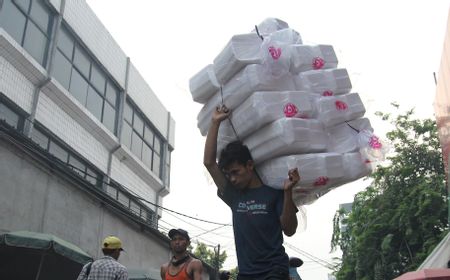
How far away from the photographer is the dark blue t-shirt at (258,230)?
2795mm

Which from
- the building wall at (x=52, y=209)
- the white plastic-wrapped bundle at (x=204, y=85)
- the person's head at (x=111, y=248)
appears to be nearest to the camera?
the white plastic-wrapped bundle at (x=204, y=85)

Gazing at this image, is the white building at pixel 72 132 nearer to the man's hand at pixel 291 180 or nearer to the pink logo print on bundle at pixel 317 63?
the pink logo print on bundle at pixel 317 63

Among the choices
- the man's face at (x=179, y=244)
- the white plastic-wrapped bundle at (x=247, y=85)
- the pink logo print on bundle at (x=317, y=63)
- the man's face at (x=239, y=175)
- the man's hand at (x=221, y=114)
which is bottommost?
the man's face at (x=179, y=244)

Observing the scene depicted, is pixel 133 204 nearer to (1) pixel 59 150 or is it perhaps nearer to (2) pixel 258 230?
(1) pixel 59 150

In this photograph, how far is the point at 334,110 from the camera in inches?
137

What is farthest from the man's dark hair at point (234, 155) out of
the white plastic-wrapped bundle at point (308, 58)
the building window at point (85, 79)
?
the building window at point (85, 79)

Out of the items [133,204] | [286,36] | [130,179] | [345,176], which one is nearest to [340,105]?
[345,176]

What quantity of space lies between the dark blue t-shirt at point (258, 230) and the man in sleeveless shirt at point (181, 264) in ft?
4.50

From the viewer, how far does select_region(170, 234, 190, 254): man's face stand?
4.41 m

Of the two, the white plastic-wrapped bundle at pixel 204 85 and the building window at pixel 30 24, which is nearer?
the white plastic-wrapped bundle at pixel 204 85

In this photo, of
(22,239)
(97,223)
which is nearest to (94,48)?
(97,223)

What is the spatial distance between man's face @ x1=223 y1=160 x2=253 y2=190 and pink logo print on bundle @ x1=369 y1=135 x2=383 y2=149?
0.98 metres

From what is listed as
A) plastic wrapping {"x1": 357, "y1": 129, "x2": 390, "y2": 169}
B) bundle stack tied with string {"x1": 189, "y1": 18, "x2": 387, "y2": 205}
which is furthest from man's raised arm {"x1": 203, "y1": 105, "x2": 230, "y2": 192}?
plastic wrapping {"x1": 357, "y1": 129, "x2": 390, "y2": 169}

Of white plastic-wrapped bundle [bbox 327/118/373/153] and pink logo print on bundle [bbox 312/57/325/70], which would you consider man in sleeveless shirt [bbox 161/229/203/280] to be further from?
pink logo print on bundle [bbox 312/57/325/70]
